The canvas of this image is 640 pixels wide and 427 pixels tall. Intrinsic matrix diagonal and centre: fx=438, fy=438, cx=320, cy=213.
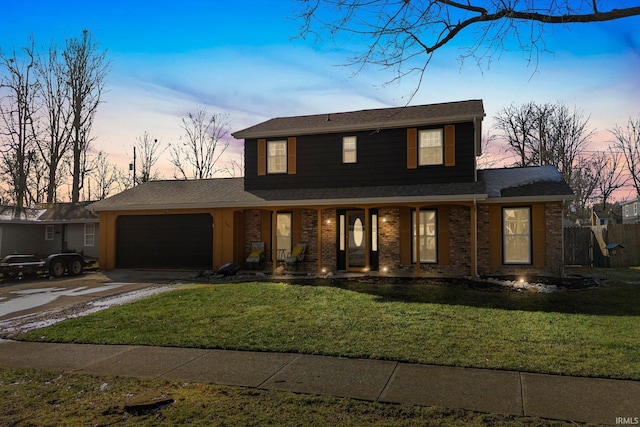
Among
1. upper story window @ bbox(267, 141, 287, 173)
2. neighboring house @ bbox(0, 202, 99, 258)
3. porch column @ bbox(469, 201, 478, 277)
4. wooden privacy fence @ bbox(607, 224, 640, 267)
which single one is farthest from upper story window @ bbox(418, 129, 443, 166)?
neighboring house @ bbox(0, 202, 99, 258)

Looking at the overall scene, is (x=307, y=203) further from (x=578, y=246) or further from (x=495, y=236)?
(x=578, y=246)

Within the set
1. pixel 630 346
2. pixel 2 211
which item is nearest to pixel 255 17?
pixel 630 346

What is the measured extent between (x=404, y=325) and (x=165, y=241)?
12688 mm

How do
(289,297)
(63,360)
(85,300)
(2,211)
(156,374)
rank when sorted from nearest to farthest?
(156,374)
(63,360)
(289,297)
(85,300)
(2,211)

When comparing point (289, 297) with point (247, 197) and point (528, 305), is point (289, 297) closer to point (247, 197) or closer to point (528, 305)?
point (528, 305)

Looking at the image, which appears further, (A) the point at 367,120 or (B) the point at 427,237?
(A) the point at 367,120

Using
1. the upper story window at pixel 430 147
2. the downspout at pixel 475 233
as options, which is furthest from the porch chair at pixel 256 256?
the downspout at pixel 475 233

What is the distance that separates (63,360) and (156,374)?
1689 millimetres

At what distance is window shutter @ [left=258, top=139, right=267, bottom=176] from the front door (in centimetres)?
381

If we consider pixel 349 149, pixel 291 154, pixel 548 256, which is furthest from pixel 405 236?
pixel 291 154

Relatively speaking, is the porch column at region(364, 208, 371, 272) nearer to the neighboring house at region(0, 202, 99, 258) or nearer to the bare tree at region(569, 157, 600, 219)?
the neighboring house at region(0, 202, 99, 258)

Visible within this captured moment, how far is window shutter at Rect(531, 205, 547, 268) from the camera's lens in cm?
1359

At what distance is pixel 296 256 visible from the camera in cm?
1523

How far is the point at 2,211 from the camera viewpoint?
23.0 m
